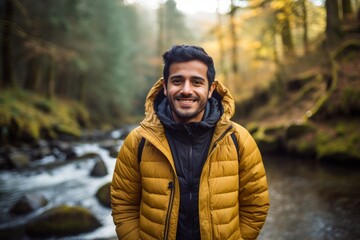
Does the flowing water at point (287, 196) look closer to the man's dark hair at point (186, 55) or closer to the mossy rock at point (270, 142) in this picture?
the mossy rock at point (270, 142)

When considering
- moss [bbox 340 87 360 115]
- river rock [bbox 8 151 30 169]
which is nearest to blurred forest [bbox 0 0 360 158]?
moss [bbox 340 87 360 115]

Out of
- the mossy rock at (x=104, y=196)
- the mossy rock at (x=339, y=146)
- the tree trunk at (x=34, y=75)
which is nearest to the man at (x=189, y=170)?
the mossy rock at (x=104, y=196)

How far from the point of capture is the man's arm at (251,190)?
2.30m

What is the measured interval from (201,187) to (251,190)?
0.53 meters

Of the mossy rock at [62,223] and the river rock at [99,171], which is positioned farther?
the river rock at [99,171]

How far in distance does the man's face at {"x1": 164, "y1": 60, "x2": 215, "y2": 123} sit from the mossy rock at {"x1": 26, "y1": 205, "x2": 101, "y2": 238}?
14.0 ft

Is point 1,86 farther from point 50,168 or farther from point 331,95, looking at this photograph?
point 331,95

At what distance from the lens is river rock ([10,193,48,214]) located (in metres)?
6.21

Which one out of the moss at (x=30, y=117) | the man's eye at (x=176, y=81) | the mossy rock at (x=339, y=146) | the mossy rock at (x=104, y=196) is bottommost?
the mossy rock at (x=104, y=196)

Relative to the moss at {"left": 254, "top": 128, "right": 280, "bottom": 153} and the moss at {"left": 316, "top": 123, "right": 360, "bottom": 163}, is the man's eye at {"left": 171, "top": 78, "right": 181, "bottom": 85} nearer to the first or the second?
the moss at {"left": 316, "top": 123, "right": 360, "bottom": 163}

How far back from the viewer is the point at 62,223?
17.1 ft

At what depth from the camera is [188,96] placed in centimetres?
218

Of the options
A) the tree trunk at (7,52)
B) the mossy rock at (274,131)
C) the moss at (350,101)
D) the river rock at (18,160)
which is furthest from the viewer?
the tree trunk at (7,52)

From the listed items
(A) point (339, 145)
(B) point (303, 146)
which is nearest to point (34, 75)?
(B) point (303, 146)
